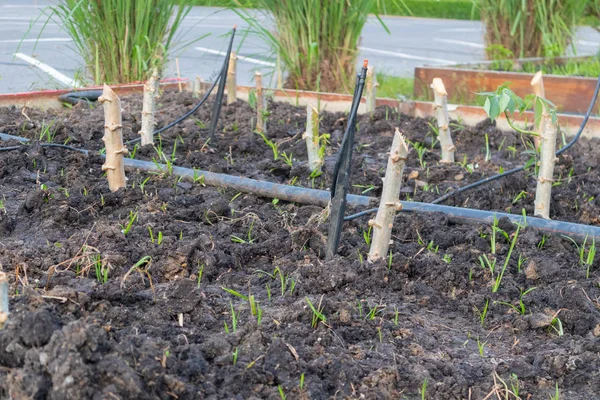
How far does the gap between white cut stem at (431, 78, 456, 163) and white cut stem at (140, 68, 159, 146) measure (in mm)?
1375

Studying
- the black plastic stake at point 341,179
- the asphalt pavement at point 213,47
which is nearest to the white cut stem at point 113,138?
the black plastic stake at point 341,179

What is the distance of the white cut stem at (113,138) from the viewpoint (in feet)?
9.77

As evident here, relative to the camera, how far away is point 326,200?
9.75 feet

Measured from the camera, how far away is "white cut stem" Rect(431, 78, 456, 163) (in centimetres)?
369

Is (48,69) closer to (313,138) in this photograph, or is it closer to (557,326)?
(313,138)

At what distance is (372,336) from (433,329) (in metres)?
0.20

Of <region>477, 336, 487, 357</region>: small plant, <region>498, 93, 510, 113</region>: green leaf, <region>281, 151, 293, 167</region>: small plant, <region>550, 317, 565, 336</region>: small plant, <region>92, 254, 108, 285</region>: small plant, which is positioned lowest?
<region>477, 336, 487, 357</region>: small plant

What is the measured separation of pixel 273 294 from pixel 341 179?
0.43m

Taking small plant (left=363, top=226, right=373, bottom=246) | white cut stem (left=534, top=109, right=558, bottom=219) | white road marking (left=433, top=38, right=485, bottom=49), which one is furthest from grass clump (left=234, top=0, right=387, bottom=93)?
white road marking (left=433, top=38, right=485, bottom=49)

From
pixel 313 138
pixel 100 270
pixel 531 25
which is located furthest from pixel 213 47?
pixel 100 270

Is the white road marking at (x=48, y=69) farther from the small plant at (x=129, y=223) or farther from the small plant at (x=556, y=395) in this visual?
the small plant at (x=556, y=395)

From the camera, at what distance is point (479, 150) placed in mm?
4164

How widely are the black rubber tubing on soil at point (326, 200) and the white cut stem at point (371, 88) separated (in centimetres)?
156

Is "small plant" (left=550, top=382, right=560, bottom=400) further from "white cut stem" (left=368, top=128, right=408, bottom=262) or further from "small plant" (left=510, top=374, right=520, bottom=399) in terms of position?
"white cut stem" (left=368, top=128, right=408, bottom=262)
